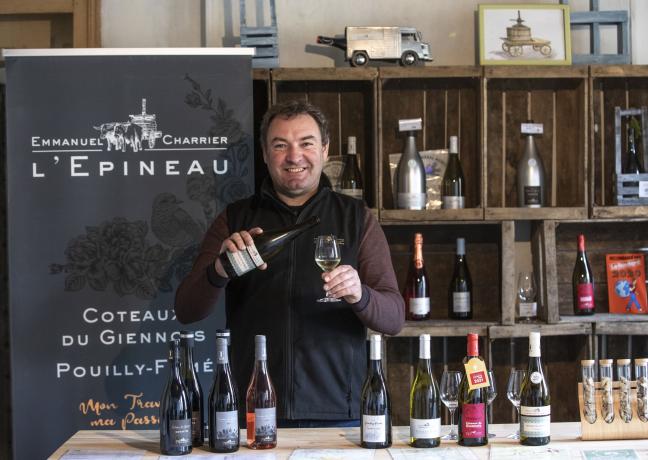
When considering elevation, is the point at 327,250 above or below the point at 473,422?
above

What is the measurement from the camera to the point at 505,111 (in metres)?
3.62

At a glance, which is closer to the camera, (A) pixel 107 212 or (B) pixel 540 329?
(A) pixel 107 212

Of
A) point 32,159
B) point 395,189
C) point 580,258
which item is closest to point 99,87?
point 32,159

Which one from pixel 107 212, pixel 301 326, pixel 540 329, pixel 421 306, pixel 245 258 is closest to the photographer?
pixel 245 258

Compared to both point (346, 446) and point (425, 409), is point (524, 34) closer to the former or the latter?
point (425, 409)

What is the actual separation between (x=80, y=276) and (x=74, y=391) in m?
0.41

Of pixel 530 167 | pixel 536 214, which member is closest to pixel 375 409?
pixel 536 214

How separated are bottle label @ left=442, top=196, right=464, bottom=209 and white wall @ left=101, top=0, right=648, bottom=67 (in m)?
0.59

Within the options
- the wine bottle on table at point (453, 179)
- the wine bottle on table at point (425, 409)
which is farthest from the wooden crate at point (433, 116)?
the wine bottle on table at point (425, 409)

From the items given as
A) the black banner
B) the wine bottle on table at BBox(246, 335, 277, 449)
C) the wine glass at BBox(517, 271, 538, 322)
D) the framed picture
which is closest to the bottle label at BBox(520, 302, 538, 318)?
the wine glass at BBox(517, 271, 538, 322)

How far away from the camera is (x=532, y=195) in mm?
3439

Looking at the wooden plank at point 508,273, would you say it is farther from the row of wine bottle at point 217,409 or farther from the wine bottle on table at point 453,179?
the row of wine bottle at point 217,409

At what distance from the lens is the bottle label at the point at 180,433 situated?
5.90 ft

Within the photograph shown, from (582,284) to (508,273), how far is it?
0.36 metres
